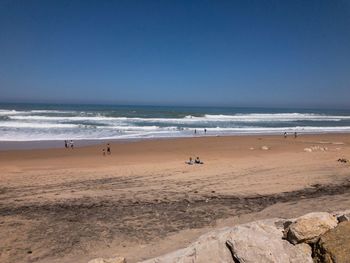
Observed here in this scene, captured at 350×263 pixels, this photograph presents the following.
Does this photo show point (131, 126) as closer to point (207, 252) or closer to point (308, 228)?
point (207, 252)

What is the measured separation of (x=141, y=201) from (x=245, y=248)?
21.4ft

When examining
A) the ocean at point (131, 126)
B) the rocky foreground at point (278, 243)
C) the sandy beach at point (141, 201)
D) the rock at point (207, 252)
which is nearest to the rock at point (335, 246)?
the rocky foreground at point (278, 243)

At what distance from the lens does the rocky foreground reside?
4.16 meters

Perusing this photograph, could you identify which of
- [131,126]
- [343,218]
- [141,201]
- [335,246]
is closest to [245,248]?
[335,246]

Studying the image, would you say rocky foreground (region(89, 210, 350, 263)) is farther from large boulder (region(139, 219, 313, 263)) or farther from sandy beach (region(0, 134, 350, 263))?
sandy beach (region(0, 134, 350, 263))

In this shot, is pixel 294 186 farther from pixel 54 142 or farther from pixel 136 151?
pixel 54 142

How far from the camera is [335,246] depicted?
403 centimetres

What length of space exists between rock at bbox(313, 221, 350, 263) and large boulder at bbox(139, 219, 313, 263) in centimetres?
16

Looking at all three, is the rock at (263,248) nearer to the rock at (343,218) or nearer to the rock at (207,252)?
the rock at (207,252)

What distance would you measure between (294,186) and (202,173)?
3742 mm

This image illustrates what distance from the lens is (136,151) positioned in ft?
80.2

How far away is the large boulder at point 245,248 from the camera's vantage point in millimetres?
4215

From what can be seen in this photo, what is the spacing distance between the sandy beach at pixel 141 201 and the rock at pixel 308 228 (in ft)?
9.65

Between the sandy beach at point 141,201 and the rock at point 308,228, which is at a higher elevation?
the rock at point 308,228
